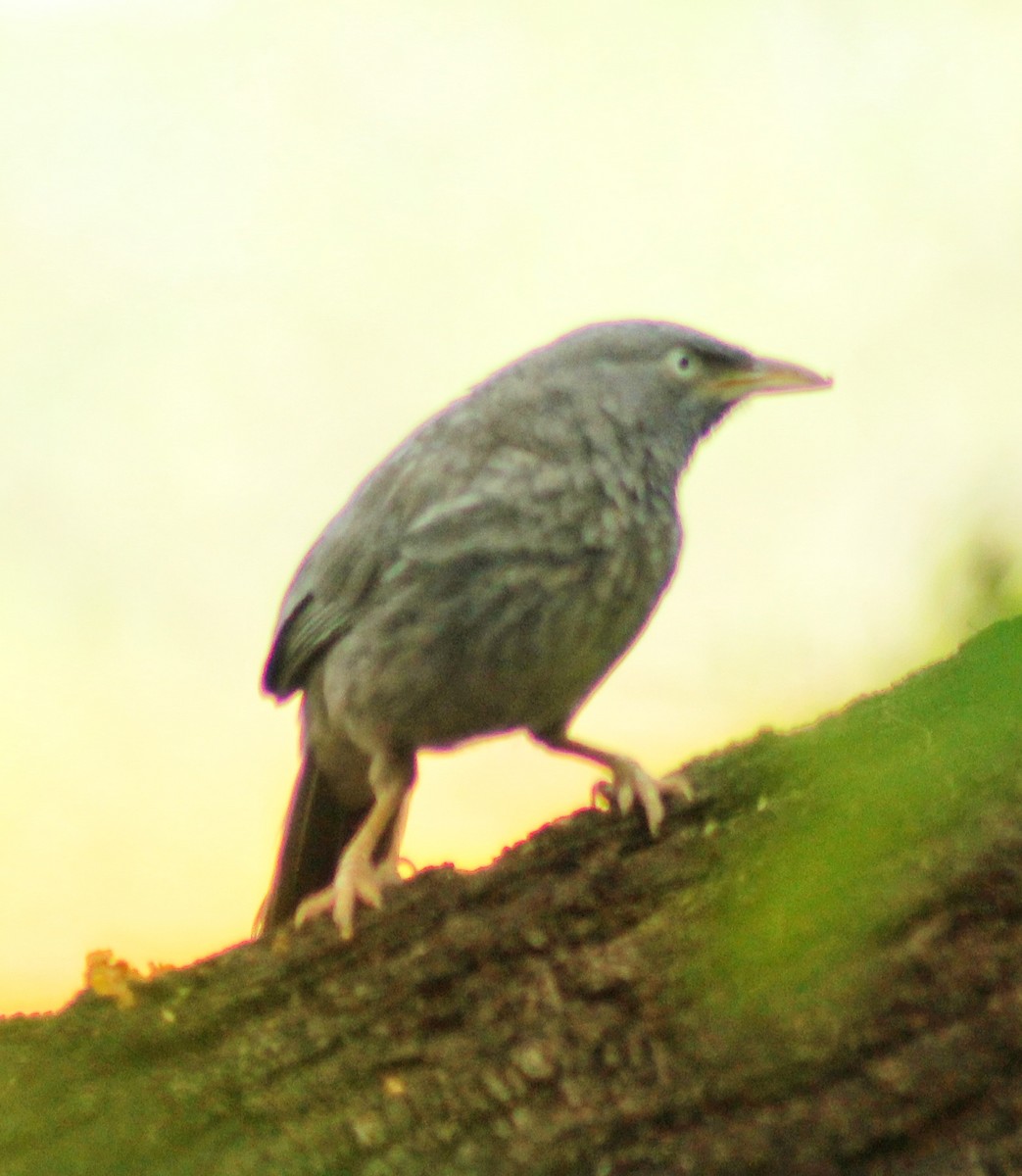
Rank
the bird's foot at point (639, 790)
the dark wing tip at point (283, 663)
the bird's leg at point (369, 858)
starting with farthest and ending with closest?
1. the dark wing tip at point (283, 663)
2. the bird's leg at point (369, 858)
3. the bird's foot at point (639, 790)

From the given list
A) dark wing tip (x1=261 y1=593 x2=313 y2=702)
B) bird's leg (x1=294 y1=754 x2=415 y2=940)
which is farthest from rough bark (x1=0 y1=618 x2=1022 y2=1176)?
dark wing tip (x1=261 y1=593 x2=313 y2=702)

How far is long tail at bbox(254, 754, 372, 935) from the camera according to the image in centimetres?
507

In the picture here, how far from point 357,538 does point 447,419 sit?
1.57ft

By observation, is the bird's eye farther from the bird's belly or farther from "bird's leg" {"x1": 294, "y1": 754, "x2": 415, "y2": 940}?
"bird's leg" {"x1": 294, "y1": 754, "x2": 415, "y2": 940}

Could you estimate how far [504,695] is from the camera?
4.23 metres

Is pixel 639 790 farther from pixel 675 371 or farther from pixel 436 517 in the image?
pixel 675 371

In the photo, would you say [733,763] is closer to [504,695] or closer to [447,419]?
[504,695]

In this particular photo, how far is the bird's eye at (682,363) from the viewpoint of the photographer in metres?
4.55

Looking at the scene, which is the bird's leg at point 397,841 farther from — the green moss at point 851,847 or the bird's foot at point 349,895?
the green moss at point 851,847

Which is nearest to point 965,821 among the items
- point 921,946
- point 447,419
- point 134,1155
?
point 921,946

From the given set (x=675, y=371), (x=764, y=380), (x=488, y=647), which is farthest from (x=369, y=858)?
(x=764, y=380)

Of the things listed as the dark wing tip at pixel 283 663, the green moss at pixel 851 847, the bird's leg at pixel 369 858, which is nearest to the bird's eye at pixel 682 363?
the dark wing tip at pixel 283 663

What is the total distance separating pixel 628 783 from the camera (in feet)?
12.3

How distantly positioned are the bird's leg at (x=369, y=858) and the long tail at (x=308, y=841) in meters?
0.41
